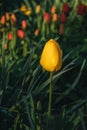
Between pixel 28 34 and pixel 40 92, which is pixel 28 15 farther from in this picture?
pixel 40 92

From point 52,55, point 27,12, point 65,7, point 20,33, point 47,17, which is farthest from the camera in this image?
point 27,12

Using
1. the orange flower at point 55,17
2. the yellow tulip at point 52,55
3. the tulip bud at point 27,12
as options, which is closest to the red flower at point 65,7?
the orange flower at point 55,17

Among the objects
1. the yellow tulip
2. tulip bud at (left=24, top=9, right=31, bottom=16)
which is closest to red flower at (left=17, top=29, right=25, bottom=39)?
tulip bud at (left=24, top=9, right=31, bottom=16)

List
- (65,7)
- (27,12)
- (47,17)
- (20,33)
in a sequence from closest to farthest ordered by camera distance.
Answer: (20,33) < (47,17) < (65,7) < (27,12)

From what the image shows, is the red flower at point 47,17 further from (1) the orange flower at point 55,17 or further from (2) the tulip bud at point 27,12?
(2) the tulip bud at point 27,12

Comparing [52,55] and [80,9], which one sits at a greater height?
[52,55]

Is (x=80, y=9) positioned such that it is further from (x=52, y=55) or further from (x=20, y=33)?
(x=52, y=55)

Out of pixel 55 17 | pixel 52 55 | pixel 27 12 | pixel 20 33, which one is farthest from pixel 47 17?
pixel 52 55

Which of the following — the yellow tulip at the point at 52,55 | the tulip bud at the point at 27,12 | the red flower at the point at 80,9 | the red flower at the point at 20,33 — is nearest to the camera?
the yellow tulip at the point at 52,55
